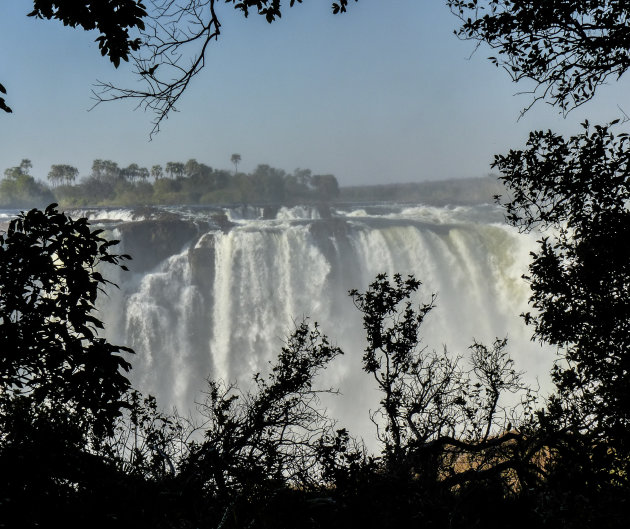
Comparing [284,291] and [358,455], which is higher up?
[358,455]

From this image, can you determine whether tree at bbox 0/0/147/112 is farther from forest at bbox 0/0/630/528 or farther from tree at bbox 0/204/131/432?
tree at bbox 0/204/131/432

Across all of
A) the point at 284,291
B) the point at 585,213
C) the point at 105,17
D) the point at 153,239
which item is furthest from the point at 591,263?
the point at 153,239

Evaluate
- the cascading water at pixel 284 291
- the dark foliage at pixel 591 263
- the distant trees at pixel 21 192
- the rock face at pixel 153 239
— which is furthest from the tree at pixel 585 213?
the distant trees at pixel 21 192

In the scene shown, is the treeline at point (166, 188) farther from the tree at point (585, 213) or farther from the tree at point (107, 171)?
the tree at point (585, 213)

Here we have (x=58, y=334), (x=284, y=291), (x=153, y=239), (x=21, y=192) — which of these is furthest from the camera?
(x=21, y=192)

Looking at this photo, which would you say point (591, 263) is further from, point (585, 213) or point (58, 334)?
point (58, 334)

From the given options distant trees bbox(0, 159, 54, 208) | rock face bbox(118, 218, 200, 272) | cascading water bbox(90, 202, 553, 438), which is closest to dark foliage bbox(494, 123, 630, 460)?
cascading water bbox(90, 202, 553, 438)
